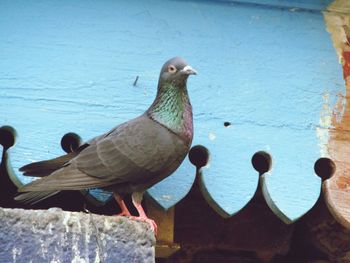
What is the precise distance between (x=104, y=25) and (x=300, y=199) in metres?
0.75

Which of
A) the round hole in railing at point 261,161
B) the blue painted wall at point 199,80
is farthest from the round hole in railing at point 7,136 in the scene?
the round hole in railing at point 261,161

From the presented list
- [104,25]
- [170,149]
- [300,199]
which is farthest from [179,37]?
[300,199]

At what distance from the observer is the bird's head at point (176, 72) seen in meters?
2.56

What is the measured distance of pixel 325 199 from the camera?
262 cm

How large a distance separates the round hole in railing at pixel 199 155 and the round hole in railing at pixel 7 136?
0.50 meters

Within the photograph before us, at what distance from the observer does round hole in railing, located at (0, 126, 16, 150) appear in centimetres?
256

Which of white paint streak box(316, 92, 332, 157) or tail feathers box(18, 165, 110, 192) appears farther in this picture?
white paint streak box(316, 92, 332, 157)

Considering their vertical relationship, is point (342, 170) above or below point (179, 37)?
below

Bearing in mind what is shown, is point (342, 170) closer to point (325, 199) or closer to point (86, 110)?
point (325, 199)

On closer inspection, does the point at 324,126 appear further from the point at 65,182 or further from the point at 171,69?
the point at 65,182

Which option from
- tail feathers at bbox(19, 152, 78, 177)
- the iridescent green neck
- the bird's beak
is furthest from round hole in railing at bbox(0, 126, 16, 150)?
the bird's beak

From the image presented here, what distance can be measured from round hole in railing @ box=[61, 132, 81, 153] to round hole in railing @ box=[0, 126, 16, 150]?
0.44 ft

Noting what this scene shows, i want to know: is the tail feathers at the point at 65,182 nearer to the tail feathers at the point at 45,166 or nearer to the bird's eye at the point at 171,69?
the tail feathers at the point at 45,166

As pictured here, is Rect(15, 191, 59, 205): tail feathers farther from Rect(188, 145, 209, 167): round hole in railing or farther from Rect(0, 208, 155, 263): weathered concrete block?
Rect(188, 145, 209, 167): round hole in railing
